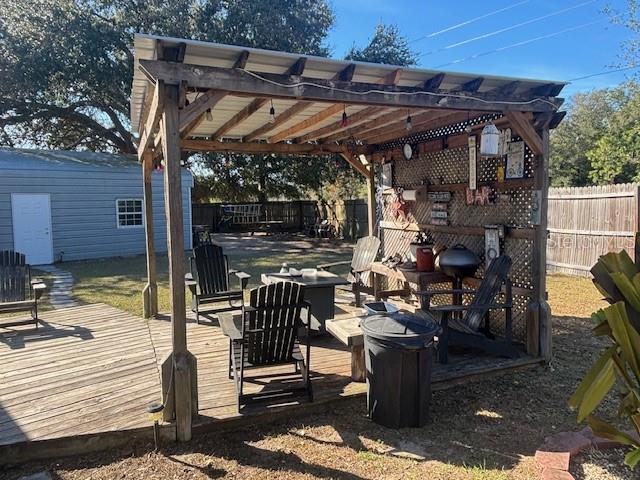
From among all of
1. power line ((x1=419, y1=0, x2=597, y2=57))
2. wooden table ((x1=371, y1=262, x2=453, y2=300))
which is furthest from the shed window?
power line ((x1=419, y1=0, x2=597, y2=57))

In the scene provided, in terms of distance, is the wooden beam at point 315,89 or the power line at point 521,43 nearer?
the wooden beam at point 315,89

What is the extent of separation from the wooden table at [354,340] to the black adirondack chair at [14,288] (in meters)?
3.62

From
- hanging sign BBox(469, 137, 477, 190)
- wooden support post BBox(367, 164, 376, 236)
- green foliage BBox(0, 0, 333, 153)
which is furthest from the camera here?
green foliage BBox(0, 0, 333, 153)

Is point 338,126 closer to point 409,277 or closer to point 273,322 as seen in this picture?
point 409,277

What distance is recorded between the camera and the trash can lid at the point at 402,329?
2911 millimetres

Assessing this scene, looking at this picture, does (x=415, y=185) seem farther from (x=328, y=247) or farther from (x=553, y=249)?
(x=328, y=247)

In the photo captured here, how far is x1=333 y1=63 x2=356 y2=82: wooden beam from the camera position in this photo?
3.16 m

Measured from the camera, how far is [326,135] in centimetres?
606

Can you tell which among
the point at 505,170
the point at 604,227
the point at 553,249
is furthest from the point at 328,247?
the point at 505,170

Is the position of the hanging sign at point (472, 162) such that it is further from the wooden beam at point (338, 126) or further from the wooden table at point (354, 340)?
the wooden table at point (354, 340)

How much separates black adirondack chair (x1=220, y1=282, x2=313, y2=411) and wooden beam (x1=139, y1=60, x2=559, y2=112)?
1.38 meters

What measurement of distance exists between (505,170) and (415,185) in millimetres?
1619

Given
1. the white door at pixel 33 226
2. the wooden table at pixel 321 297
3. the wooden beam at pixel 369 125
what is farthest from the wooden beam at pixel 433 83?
the white door at pixel 33 226

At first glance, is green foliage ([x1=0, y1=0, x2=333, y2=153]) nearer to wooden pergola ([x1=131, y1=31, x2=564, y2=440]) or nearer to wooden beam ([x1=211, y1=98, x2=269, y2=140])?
wooden beam ([x1=211, y1=98, x2=269, y2=140])
